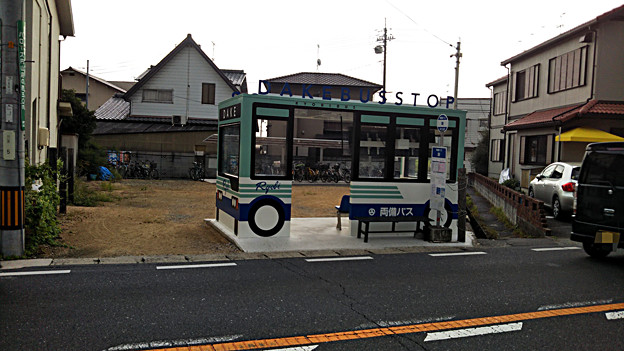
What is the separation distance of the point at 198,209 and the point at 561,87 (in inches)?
635

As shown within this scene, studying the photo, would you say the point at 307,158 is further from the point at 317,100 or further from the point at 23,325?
the point at 23,325

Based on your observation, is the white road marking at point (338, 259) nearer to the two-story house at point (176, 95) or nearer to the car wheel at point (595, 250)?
the car wheel at point (595, 250)

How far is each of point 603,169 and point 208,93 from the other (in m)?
29.8

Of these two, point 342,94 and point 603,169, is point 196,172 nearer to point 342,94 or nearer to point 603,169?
point 342,94

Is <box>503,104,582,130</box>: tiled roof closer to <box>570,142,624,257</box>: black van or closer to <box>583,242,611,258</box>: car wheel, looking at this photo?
<box>583,242,611,258</box>: car wheel

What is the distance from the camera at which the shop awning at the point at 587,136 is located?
1788cm

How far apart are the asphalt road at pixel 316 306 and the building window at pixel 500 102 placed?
23.8 metres

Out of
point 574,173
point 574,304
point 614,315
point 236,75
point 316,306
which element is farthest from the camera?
point 236,75

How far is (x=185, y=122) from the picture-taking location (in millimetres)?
32906

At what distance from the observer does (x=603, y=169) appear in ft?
27.5

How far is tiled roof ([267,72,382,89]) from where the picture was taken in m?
37.4

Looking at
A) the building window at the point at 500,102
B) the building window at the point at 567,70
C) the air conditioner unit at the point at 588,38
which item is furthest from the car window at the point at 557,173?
the building window at the point at 500,102

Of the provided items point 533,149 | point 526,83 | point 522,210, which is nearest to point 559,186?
point 522,210

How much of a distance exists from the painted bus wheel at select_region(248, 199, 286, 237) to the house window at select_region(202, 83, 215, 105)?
26.5 metres
